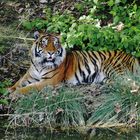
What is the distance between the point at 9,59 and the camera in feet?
35.2

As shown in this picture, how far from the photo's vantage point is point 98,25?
36.4 ft

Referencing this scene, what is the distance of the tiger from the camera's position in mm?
9867

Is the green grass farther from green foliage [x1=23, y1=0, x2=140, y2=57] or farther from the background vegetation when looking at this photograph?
green foliage [x1=23, y1=0, x2=140, y2=57]

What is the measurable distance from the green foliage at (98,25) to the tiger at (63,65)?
1.22ft

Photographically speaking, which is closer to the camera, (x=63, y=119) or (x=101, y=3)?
(x=63, y=119)

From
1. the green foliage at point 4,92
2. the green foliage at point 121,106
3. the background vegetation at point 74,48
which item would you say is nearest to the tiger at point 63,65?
the green foliage at point 4,92

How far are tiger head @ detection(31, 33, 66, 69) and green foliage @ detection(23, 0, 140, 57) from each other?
814 mm

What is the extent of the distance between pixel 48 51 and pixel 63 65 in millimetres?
347

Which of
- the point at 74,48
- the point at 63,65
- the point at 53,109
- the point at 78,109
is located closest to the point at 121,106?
the point at 78,109

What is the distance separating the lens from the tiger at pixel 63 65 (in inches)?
388

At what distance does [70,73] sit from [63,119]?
132 centimetres

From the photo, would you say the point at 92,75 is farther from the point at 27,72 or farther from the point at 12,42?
the point at 12,42

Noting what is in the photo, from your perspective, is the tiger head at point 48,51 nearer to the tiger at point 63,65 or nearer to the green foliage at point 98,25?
the tiger at point 63,65

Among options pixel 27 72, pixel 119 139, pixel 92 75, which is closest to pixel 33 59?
pixel 27 72
